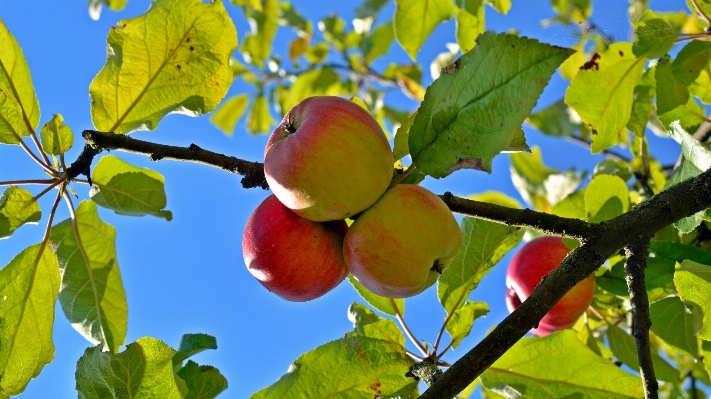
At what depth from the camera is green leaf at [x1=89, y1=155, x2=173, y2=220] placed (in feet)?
5.11

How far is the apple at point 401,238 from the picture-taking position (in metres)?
1.13

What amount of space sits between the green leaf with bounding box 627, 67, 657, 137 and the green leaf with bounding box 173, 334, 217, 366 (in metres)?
1.61

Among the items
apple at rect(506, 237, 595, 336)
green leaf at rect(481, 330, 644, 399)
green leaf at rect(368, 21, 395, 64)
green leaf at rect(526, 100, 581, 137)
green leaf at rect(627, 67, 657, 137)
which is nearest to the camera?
green leaf at rect(481, 330, 644, 399)

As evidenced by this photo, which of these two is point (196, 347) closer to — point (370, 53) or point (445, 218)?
point (445, 218)

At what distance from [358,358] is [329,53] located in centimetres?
305

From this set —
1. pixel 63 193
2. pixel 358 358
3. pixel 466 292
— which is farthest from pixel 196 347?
pixel 466 292

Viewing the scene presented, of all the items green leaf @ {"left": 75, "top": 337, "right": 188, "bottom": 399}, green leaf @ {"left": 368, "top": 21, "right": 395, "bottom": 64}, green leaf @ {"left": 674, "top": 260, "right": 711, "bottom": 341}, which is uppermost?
green leaf @ {"left": 368, "top": 21, "right": 395, "bottom": 64}

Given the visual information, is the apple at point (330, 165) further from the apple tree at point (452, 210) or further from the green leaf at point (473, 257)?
the green leaf at point (473, 257)

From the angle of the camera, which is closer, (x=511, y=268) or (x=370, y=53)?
(x=511, y=268)

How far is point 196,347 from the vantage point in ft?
4.67

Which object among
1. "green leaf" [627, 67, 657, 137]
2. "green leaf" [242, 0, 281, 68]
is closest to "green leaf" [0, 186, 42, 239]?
"green leaf" [627, 67, 657, 137]

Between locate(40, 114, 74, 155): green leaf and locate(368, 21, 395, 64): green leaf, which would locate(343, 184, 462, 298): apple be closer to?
locate(40, 114, 74, 155): green leaf

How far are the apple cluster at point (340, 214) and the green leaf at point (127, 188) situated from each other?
1.39ft

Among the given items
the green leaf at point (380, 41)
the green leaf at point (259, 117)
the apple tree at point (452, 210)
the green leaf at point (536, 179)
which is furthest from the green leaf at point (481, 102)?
the green leaf at point (259, 117)
